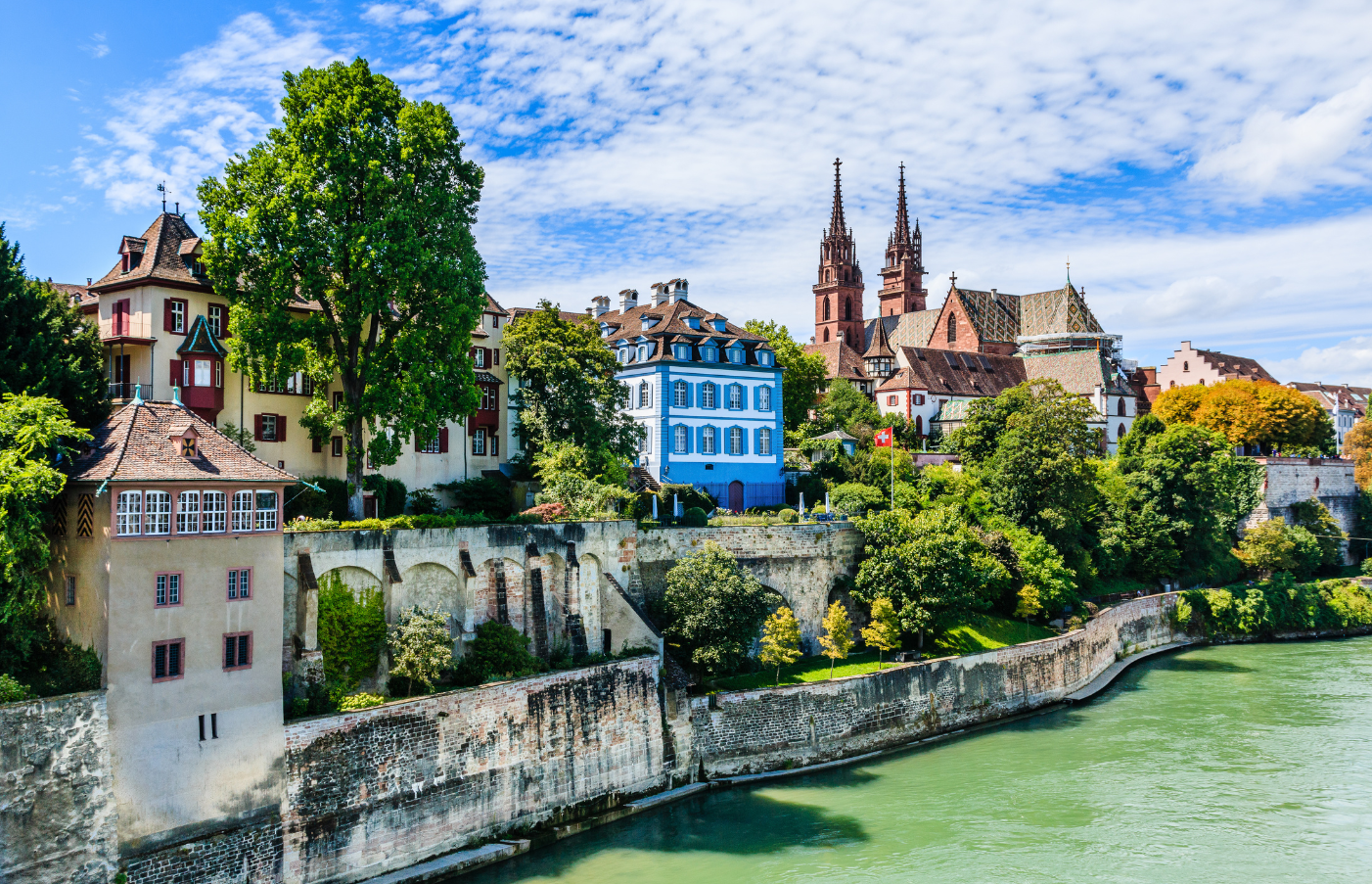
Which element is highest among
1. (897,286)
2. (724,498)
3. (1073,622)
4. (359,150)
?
(897,286)

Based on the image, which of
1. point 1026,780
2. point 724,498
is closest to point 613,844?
point 1026,780

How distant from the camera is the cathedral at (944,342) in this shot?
76.1 metres

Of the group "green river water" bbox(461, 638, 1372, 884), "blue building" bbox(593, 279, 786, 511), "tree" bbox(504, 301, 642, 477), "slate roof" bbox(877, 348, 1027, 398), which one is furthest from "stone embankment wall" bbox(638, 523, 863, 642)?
"slate roof" bbox(877, 348, 1027, 398)

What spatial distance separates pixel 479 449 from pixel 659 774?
50.4 ft

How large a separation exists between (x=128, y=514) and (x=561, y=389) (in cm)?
2043

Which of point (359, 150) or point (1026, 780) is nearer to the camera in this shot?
point (359, 150)

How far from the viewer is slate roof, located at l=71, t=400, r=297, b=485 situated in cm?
2106

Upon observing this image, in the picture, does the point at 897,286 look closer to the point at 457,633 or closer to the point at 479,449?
the point at 479,449

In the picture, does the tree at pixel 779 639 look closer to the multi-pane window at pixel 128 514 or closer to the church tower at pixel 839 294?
the multi-pane window at pixel 128 514

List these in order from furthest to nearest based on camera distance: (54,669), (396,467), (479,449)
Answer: (479,449) → (396,467) → (54,669)

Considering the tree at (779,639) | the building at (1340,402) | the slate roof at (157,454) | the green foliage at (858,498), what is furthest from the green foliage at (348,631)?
the building at (1340,402)

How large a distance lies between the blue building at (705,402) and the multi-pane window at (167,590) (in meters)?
25.4

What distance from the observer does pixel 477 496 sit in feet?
126

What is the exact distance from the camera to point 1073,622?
1748 inches
